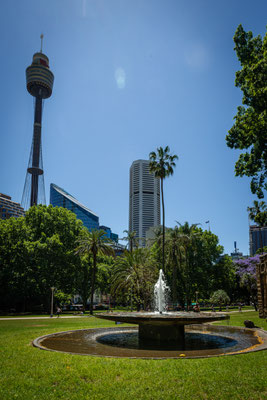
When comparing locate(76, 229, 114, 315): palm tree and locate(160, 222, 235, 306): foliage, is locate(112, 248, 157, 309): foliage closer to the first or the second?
locate(76, 229, 114, 315): palm tree

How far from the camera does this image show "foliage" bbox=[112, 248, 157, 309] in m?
38.4

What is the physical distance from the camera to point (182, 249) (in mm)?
46375

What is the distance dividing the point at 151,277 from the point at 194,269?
15.3 meters

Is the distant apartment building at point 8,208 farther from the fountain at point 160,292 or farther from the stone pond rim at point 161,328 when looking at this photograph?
the stone pond rim at point 161,328

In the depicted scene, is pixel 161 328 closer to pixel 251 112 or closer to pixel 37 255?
pixel 251 112

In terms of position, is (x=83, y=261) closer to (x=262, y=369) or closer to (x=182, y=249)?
(x=182, y=249)

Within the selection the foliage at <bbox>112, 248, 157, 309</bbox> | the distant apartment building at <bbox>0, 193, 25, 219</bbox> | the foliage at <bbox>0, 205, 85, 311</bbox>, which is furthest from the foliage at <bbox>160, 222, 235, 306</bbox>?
Result: the distant apartment building at <bbox>0, 193, 25, 219</bbox>

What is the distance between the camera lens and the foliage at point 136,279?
38406 millimetres

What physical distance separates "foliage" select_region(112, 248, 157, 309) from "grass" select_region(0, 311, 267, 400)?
28609mm

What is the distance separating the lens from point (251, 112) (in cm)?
1889

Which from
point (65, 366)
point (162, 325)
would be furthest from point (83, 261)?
point (65, 366)

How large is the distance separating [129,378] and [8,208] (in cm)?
19087

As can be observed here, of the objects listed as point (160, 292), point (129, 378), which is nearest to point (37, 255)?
point (160, 292)

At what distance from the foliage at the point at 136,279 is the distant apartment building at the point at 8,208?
145m
